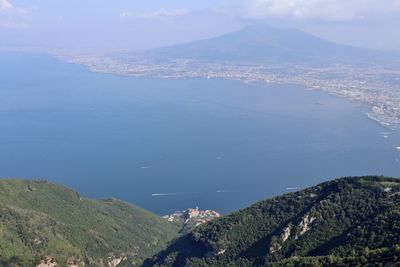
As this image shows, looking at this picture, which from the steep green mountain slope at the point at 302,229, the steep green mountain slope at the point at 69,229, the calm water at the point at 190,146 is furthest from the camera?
the calm water at the point at 190,146

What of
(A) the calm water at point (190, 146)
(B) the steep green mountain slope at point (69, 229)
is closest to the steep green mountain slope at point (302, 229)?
(B) the steep green mountain slope at point (69, 229)

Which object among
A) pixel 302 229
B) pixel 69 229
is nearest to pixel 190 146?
pixel 69 229

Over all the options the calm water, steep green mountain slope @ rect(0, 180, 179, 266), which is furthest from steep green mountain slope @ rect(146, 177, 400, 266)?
the calm water

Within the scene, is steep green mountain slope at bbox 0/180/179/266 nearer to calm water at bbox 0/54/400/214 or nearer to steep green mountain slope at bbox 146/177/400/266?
steep green mountain slope at bbox 146/177/400/266

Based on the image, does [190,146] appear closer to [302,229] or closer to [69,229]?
[69,229]

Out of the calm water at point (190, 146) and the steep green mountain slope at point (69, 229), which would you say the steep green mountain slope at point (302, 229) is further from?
the calm water at point (190, 146)

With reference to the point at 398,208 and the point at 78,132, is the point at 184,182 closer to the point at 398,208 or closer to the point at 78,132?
the point at 78,132

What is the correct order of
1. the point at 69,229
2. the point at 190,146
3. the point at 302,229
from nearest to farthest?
the point at 302,229 < the point at 69,229 < the point at 190,146
